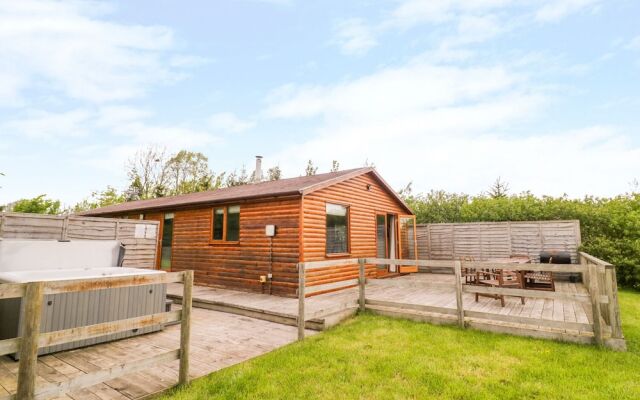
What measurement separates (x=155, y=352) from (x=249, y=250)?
4.70 m

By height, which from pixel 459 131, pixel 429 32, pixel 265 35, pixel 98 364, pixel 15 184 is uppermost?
pixel 265 35

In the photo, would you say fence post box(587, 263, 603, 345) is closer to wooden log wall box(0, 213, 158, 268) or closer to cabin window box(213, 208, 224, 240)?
cabin window box(213, 208, 224, 240)

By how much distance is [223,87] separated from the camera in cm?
1755

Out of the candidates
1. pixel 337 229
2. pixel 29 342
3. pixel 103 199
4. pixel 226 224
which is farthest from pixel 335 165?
pixel 29 342

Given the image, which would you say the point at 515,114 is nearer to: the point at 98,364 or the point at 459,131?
the point at 459,131

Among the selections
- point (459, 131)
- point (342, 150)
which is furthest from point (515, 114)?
point (342, 150)

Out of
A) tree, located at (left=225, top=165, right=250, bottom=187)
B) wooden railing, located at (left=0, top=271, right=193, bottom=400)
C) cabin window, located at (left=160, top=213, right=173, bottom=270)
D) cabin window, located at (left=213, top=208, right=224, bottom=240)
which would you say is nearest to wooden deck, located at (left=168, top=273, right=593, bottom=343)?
cabin window, located at (left=213, top=208, right=224, bottom=240)

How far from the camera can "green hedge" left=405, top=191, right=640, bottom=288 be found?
9531 millimetres

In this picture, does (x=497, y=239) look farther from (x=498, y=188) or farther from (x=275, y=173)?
(x=275, y=173)

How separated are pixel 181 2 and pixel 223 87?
20.6ft

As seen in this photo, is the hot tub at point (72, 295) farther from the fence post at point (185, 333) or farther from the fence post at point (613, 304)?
the fence post at point (613, 304)

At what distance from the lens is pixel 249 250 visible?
29.0 feet

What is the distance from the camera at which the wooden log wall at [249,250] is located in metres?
8.04

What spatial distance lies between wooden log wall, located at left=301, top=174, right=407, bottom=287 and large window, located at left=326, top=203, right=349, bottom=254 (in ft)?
0.52
